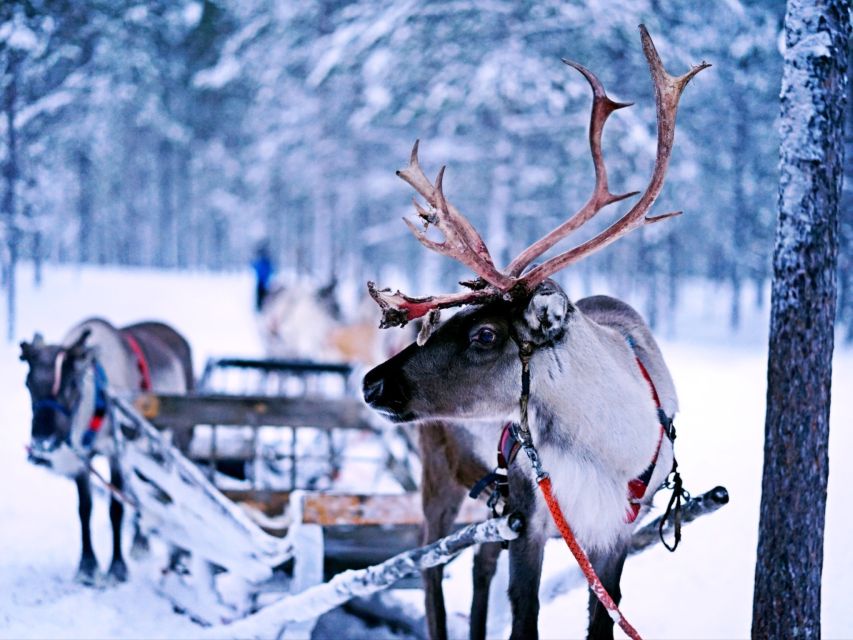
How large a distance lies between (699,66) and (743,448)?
4.28m

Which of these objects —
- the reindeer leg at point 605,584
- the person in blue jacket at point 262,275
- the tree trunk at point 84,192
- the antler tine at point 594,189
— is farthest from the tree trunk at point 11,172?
the tree trunk at point 84,192

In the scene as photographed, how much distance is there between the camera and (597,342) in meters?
2.83

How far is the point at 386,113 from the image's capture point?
1586 centimetres

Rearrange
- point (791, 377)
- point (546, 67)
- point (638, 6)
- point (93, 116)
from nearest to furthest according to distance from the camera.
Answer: point (791, 377) → point (638, 6) → point (546, 67) → point (93, 116)

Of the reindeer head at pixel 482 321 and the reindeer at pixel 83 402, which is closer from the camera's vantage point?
the reindeer head at pixel 482 321

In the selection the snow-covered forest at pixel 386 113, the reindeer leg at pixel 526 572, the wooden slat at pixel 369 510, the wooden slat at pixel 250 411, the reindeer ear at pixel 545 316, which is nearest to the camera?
the reindeer ear at pixel 545 316

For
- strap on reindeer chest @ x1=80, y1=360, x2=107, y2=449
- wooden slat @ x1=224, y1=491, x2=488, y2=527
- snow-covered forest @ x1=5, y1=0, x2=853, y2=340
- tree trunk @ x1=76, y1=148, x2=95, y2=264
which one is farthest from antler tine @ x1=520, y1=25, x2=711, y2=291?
tree trunk @ x1=76, y1=148, x2=95, y2=264

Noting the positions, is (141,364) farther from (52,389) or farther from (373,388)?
(373,388)

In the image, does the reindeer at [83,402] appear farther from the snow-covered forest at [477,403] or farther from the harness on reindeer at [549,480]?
the harness on reindeer at [549,480]

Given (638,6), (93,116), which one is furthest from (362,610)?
(93,116)

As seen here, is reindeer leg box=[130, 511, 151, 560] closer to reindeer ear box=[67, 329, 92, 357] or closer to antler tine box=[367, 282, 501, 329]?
reindeer ear box=[67, 329, 92, 357]

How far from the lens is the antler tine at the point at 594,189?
277 cm

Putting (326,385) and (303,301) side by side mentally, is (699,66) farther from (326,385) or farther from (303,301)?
(326,385)

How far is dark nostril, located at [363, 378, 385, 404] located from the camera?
2744 mm
